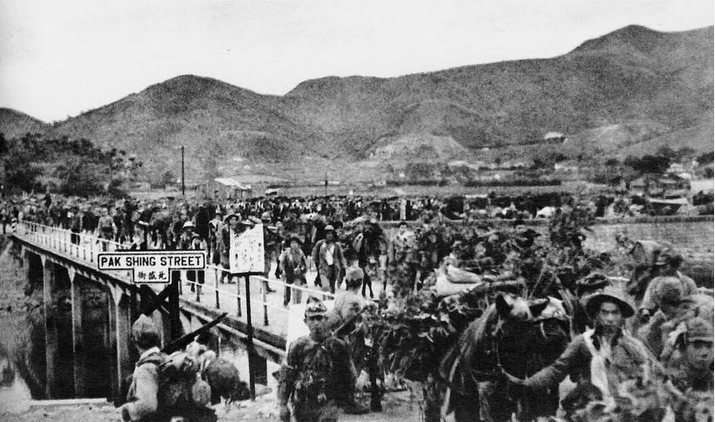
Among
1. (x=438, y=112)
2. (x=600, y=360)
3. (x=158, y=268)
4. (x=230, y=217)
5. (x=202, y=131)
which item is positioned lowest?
(x=600, y=360)

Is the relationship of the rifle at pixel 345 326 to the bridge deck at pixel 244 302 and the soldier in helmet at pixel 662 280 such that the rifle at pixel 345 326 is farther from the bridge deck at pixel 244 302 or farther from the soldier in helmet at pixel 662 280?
the soldier in helmet at pixel 662 280

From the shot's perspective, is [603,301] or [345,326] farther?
[345,326]

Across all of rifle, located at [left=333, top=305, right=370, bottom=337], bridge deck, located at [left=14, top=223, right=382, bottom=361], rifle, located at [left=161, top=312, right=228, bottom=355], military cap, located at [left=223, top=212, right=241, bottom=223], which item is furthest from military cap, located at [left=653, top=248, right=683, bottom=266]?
rifle, located at [left=161, top=312, right=228, bottom=355]

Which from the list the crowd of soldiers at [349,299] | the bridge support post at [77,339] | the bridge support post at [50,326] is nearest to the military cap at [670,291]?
the crowd of soldiers at [349,299]

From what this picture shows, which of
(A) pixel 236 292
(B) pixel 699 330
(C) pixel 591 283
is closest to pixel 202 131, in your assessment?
(A) pixel 236 292

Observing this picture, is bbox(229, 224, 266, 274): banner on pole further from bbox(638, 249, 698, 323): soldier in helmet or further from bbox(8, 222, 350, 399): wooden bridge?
bbox(638, 249, 698, 323): soldier in helmet

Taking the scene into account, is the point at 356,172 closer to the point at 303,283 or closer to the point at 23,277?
the point at 303,283

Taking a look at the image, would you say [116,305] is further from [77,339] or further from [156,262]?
[156,262]
